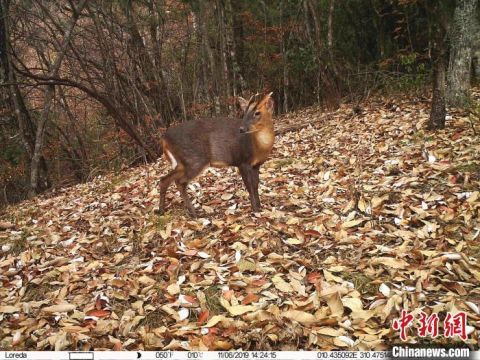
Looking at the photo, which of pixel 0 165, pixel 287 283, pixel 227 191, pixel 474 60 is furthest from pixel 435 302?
pixel 0 165

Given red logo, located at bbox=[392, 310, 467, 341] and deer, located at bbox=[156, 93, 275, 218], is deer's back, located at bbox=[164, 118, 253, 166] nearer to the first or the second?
deer, located at bbox=[156, 93, 275, 218]

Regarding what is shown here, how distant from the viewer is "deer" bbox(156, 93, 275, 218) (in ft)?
15.8

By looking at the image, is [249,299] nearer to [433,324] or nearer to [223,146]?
[433,324]

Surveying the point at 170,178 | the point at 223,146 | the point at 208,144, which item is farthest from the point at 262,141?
the point at 170,178

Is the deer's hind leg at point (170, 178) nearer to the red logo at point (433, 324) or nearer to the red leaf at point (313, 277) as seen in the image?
the red leaf at point (313, 277)

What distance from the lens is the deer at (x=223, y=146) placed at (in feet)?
15.8

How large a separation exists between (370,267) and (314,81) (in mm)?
8701

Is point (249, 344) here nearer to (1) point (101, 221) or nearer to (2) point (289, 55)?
(1) point (101, 221)

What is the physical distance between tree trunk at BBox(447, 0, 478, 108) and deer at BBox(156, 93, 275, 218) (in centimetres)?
384

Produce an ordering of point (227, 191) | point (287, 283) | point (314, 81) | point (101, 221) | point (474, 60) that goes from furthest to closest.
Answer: point (314, 81)
point (474, 60)
point (227, 191)
point (101, 221)
point (287, 283)

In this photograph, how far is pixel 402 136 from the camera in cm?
687

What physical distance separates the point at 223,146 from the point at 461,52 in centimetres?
443

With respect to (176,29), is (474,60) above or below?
below

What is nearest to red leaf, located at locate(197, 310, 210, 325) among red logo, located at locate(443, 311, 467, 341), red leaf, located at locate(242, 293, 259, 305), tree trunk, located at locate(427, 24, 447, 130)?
red leaf, located at locate(242, 293, 259, 305)
